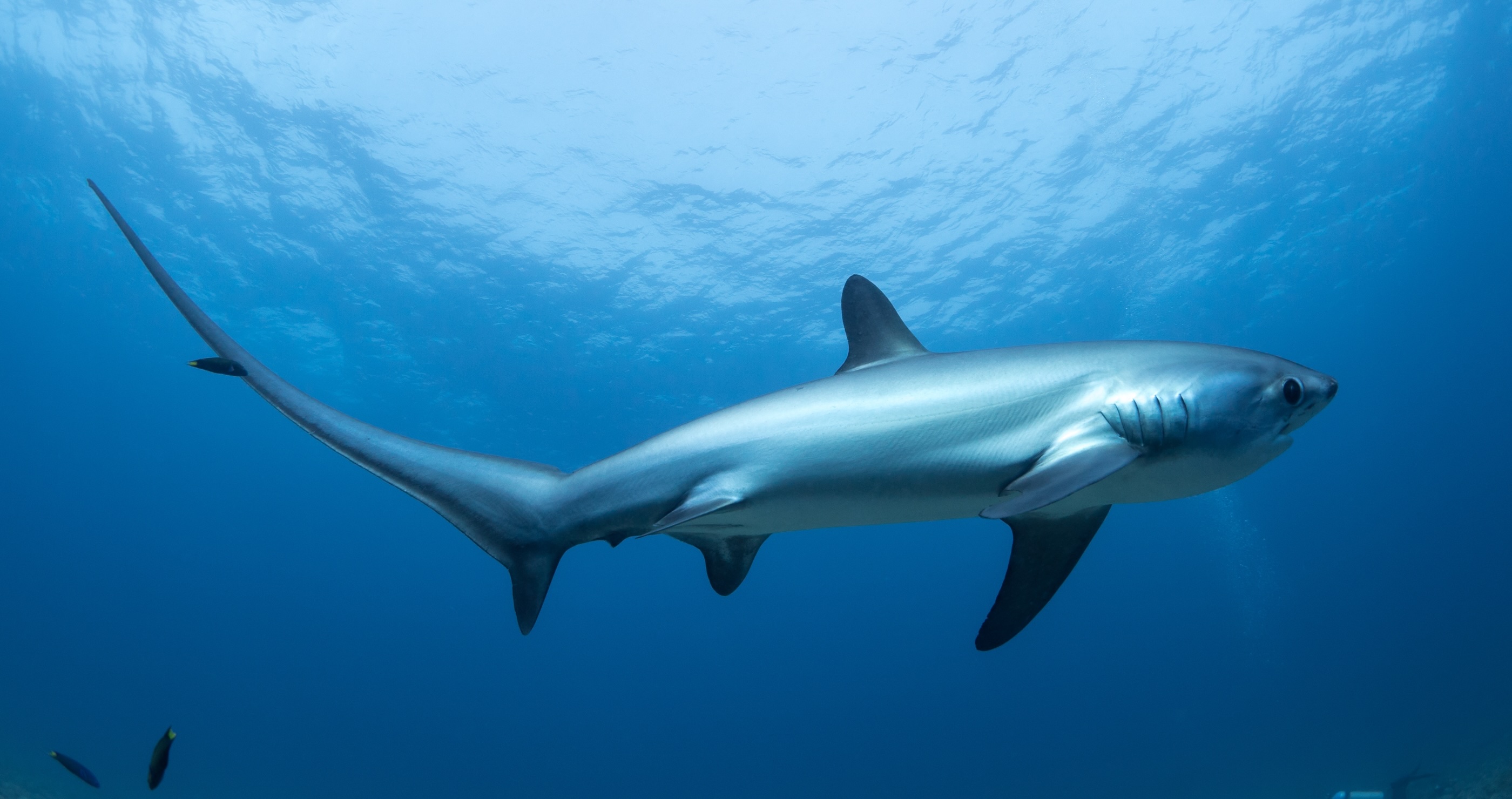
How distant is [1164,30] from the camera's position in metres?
15.6

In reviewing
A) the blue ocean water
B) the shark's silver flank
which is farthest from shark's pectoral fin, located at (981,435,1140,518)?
the blue ocean water

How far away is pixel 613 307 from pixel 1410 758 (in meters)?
47.9

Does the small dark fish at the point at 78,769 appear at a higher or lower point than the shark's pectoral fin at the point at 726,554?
lower

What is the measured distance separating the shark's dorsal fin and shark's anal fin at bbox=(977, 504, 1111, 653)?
2.67 feet

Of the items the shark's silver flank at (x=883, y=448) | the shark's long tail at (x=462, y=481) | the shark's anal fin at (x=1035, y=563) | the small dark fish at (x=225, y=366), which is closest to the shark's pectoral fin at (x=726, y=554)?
the shark's silver flank at (x=883, y=448)

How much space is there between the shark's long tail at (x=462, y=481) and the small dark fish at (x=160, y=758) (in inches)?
147

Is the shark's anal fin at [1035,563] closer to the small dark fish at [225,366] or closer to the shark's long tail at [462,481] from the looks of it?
the shark's long tail at [462,481]

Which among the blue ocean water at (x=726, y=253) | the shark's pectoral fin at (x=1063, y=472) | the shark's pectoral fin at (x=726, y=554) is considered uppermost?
the blue ocean water at (x=726, y=253)

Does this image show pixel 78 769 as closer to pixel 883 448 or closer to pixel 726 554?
pixel 726 554

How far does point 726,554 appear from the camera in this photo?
2764 millimetres

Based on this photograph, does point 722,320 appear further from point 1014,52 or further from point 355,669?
point 355,669

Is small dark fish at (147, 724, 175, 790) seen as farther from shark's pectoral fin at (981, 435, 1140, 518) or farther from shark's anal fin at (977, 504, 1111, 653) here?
shark's pectoral fin at (981, 435, 1140, 518)

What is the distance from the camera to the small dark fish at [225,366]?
2.32 m

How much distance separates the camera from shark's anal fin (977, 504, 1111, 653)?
8.74 ft
